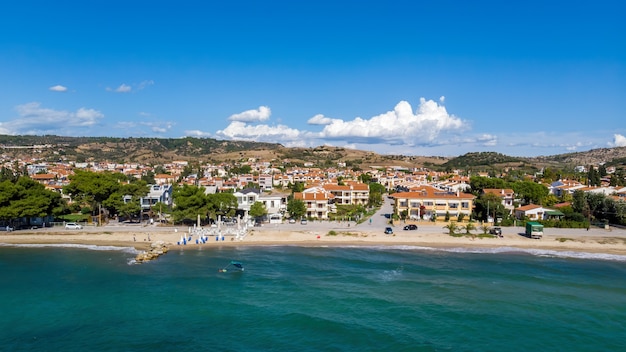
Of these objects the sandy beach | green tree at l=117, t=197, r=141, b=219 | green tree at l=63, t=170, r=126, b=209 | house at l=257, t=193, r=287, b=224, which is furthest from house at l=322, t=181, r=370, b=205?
green tree at l=63, t=170, r=126, b=209

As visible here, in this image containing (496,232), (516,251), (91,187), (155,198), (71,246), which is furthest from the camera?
(155,198)

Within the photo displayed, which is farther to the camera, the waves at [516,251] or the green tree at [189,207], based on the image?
the green tree at [189,207]

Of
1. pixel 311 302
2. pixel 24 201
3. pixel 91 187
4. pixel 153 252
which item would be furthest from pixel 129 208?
pixel 311 302

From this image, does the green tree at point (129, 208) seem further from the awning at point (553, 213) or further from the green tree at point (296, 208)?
the awning at point (553, 213)

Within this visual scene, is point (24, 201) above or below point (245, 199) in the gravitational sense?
above

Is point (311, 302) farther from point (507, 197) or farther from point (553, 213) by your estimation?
point (507, 197)

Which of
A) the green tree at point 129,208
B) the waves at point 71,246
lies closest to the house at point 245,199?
the green tree at point 129,208

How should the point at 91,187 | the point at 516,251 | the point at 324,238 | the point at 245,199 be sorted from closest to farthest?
the point at 516,251 → the point at 324,238 → the point at 91,187 → the point at 245,199
